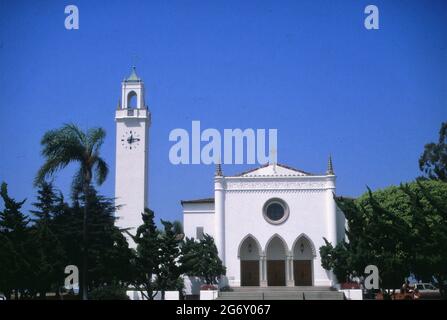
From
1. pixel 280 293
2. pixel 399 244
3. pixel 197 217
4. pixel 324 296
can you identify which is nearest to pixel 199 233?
pixel 197 217

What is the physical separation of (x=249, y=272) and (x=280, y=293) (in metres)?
6.01

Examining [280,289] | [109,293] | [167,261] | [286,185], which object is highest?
[286,185]

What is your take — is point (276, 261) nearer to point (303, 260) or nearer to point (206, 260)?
point (303, 260)

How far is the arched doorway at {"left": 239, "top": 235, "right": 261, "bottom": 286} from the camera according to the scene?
41.4m

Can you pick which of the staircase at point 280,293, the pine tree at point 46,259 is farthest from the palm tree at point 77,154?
the staircase at point 280,293

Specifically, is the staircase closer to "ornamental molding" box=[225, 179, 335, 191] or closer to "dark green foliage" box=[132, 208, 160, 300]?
"dark green foliage" box=[132, 208, 160, 300]

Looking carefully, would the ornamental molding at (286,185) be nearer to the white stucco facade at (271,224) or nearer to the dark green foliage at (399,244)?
the white stucco facade at (271,224)

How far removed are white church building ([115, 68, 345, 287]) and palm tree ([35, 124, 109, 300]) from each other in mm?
14451

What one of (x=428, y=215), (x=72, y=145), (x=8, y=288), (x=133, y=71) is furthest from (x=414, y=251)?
(x=133, y=71)

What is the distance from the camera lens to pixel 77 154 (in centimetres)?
2611

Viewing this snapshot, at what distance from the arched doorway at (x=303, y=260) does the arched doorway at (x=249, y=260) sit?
8.20 feet

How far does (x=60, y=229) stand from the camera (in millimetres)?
29781
